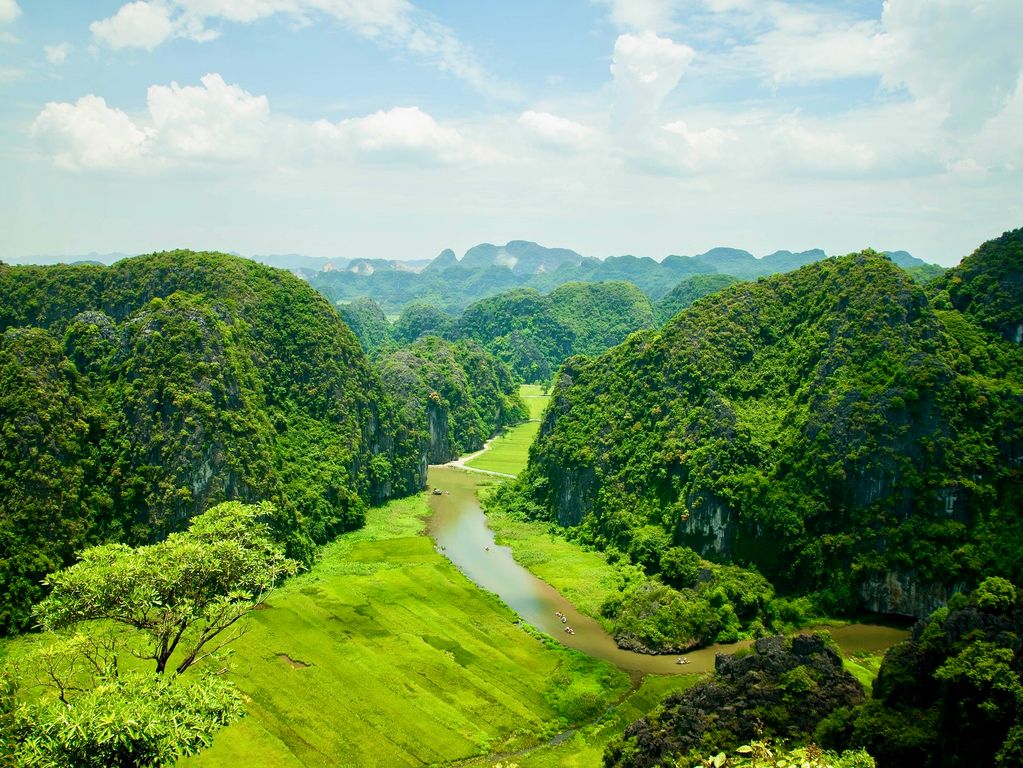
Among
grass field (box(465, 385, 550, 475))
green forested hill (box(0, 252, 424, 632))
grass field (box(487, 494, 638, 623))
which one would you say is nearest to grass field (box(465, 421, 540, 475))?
grass field (box(465, 385, 550, 475))

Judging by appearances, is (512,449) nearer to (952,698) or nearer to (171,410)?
(171,410)

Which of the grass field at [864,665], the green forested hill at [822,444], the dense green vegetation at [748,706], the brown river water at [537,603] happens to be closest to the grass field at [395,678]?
the brown river water at [537,603]

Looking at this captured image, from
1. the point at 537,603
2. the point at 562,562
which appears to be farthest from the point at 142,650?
the point at 562,562

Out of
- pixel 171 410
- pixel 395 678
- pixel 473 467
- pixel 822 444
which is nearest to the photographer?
pixel 395 678

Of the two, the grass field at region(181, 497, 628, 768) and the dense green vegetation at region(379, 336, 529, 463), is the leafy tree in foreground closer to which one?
the grass field at region(181, 497, 628, 768)

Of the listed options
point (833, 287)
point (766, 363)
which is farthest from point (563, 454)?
point (833, 287)

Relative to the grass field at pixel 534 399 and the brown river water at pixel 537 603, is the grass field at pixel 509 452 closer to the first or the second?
the grass field at pixel 534 399

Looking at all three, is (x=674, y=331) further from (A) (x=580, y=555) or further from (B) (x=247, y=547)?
(B) (x=247, y=547)
